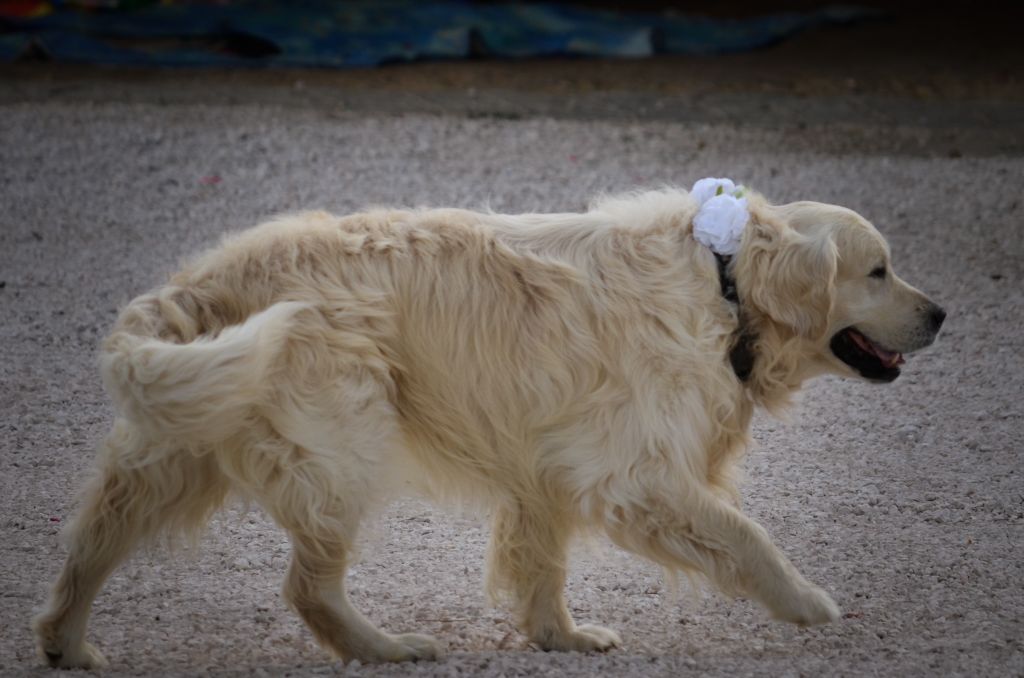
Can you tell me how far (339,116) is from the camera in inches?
418

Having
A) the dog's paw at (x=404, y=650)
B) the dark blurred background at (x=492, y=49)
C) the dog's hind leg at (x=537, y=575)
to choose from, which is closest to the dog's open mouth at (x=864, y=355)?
the dog's hind leg at (x=537, y=575)

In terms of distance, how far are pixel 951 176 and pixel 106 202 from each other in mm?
5781

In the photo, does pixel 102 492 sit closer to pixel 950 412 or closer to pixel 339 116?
pixel 950 412

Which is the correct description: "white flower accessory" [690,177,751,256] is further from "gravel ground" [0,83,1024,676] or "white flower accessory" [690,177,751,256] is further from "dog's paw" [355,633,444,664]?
"dog's paw" [355,633,444,664]

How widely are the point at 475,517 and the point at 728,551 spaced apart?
4.44ft

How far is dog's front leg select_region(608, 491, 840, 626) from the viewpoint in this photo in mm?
3891

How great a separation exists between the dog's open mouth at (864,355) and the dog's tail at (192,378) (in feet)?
6.09

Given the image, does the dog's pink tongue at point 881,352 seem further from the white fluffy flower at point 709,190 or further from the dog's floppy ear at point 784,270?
the white fluffy flower at point 709,190

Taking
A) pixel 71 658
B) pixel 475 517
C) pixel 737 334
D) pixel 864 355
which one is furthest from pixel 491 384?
pixel 71 658

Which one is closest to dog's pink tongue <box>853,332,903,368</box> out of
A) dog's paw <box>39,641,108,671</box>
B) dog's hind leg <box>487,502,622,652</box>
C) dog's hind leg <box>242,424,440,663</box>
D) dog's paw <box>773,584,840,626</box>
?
dog's paw <box>773,584,840,626</box>

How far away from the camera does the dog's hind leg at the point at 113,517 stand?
3848 mm

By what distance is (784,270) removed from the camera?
4156mm

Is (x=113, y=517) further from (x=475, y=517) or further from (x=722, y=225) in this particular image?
(x=722, y=225)

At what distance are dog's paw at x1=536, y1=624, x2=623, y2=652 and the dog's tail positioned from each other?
129cm
